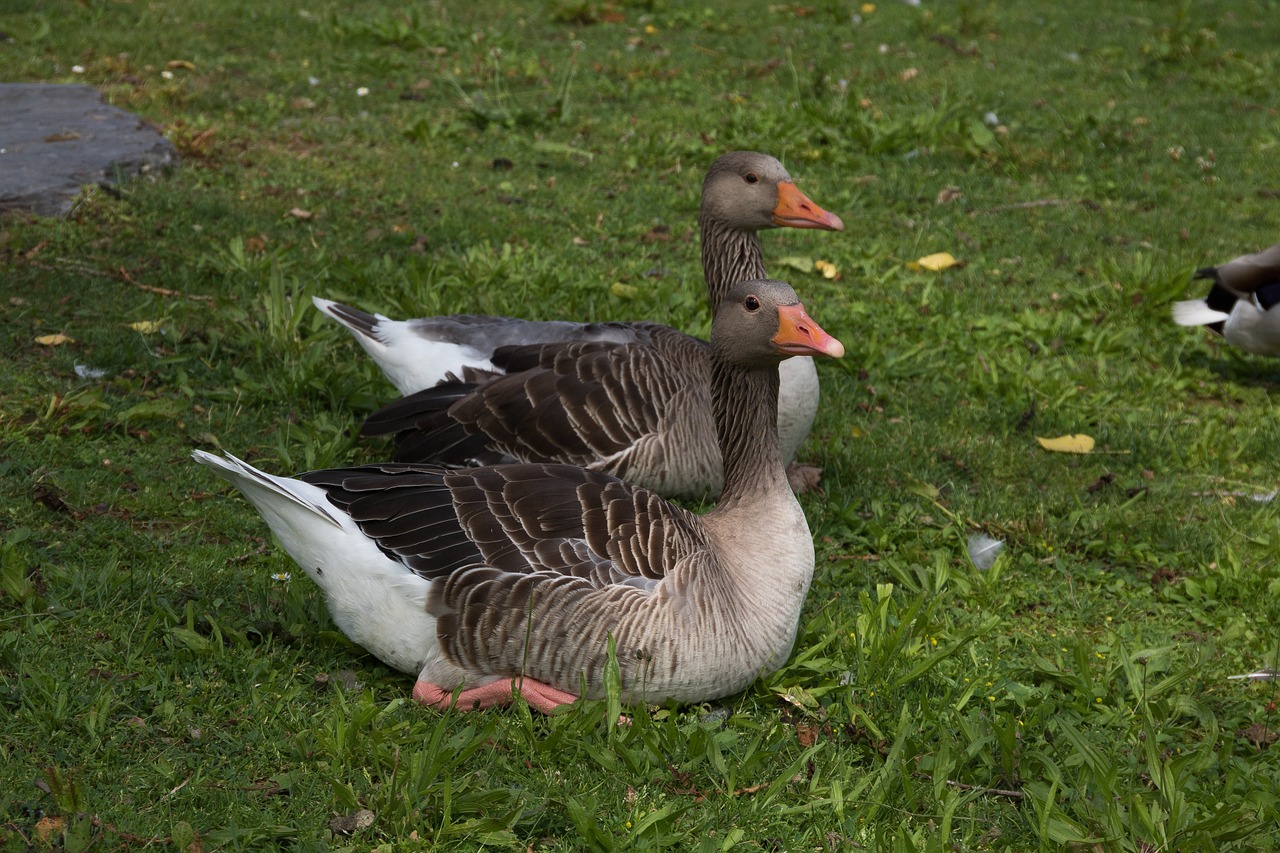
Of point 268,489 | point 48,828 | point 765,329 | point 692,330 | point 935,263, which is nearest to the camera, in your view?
point 48,828

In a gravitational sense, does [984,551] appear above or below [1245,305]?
below

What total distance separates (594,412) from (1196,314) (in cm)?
386

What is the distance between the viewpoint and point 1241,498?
5434mm

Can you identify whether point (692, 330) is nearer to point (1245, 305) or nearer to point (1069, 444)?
point (1069, 444)

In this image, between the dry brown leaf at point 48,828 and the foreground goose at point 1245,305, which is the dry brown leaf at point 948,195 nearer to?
the foreground goose at point 1245,305

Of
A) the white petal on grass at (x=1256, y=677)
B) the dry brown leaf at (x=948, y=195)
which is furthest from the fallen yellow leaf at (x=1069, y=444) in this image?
the dry brown leaf at (x=948, y=195)

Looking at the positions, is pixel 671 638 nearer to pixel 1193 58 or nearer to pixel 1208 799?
pixel 1208 799

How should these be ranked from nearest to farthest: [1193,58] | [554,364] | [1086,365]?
[554,364], [1086,365], [1193,58]

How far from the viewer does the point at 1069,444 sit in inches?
228

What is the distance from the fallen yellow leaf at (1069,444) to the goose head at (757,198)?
4.84 ft

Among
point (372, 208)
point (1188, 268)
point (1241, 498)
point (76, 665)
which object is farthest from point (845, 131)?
point (76, 665)

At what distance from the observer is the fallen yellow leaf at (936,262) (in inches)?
297

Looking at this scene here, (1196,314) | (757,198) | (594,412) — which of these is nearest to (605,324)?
(594,412)

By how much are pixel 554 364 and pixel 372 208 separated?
2.95 meters
